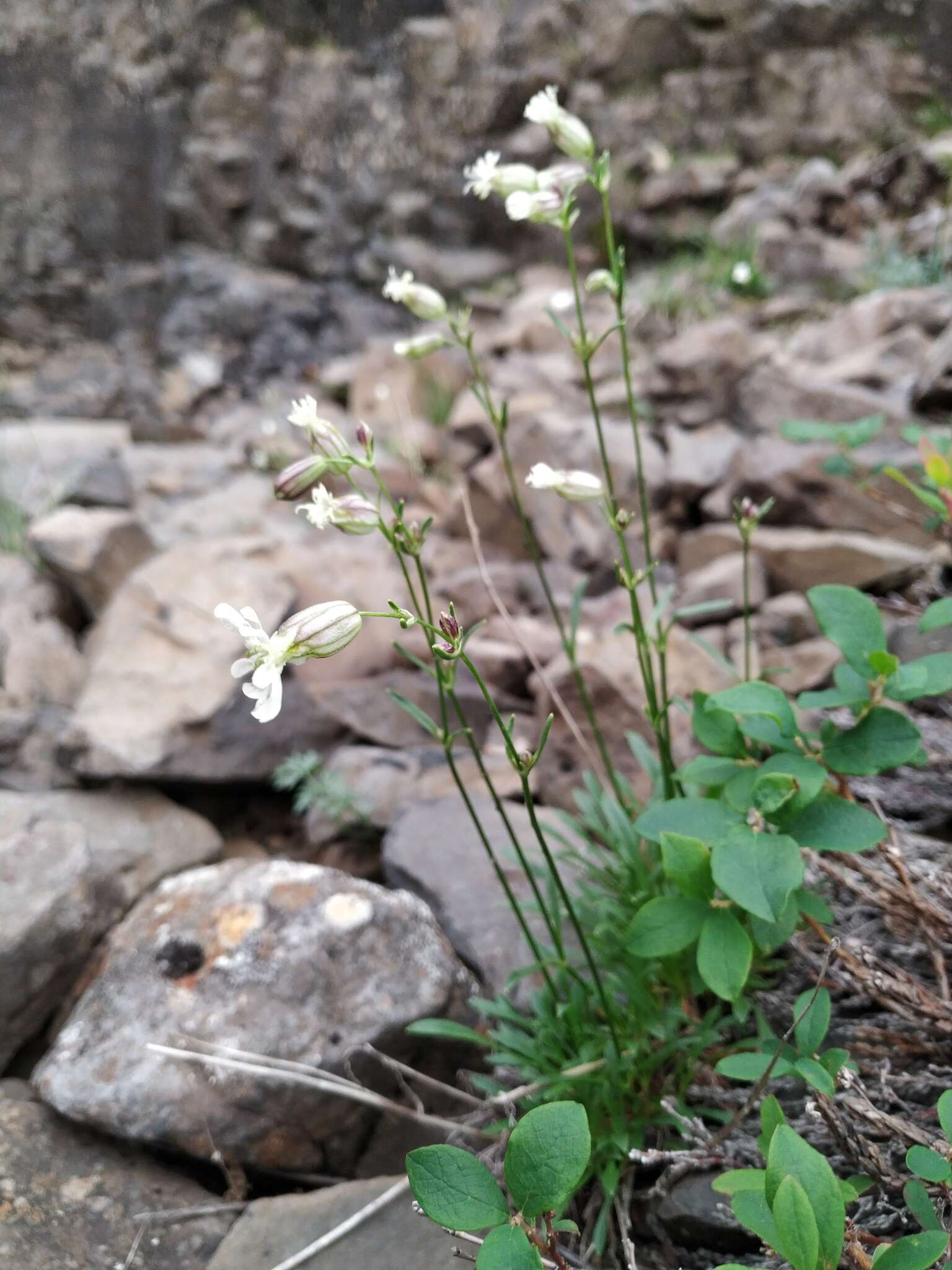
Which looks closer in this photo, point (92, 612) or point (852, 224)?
point (92, 612)

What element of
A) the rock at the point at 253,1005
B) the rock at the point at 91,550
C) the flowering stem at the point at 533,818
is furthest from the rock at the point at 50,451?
the flowering stem at the point at 533,818

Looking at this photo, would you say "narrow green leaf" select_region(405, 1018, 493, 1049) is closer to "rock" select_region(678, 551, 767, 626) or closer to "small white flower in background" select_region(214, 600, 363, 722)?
"small white flower in background" select_region(214, 600, 363, 722)

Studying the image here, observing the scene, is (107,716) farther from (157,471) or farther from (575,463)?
(157,471)

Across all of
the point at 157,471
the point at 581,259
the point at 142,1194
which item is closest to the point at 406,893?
the point at 142,1194

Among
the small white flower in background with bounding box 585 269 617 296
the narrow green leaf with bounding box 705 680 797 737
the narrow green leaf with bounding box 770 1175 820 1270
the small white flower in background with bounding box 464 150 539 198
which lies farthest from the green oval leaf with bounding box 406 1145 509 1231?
the small white flower in background with bounding box 464 150 539 198

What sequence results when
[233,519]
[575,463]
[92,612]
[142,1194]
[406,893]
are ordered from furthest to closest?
[233,519]
[575,463]
[92,612]
[406,893]
[142,1194]

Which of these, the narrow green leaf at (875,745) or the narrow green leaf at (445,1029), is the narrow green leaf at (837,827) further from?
the narrow green leaf at (445,1029)
